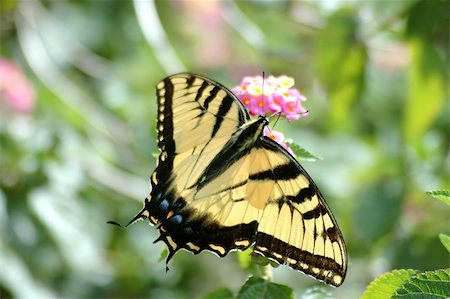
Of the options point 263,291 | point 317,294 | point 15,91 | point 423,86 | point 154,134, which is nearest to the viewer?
point 263,291

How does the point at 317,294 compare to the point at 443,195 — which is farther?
the point at 317,294

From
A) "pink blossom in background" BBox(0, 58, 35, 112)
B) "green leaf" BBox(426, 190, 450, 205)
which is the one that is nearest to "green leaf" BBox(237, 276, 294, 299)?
"green leaf" BBox(426, 190, 450, 205)

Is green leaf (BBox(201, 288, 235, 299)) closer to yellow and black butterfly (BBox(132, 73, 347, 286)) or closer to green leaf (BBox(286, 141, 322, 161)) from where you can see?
yellow and black butterfly (BBox(132, 73, 347, 286))

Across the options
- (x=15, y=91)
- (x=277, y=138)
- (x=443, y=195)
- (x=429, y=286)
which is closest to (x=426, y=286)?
(x=429, y=286)

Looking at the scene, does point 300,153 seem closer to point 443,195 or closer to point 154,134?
point 443,195

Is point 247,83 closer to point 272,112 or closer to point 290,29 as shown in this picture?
point 272,112
